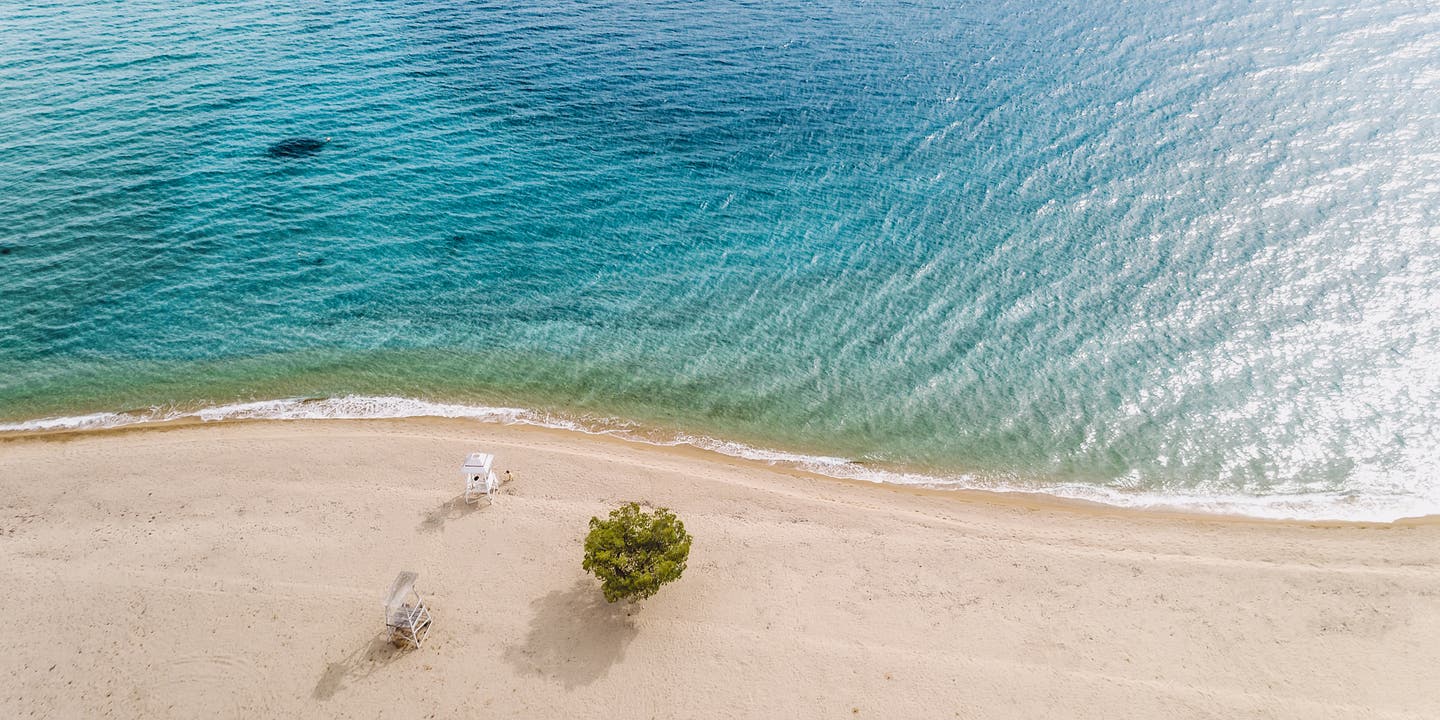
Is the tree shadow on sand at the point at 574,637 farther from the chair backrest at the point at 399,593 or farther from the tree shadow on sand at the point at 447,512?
the tree shadow on sand at the point at 447,512

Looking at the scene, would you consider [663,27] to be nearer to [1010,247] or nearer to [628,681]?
[1010,247]

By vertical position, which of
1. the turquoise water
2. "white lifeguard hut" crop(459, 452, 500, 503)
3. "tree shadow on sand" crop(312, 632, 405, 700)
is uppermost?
the turquoise water

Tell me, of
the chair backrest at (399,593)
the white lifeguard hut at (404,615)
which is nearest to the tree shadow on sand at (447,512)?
the white lifeguard hut at (404,615)

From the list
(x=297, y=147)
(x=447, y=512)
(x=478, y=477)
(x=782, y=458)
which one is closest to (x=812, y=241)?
(x=782, y=458)

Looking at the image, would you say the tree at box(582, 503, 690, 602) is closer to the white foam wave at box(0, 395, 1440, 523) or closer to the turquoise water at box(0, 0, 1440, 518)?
the white foam wave at box(0, 395, 1440, 523)

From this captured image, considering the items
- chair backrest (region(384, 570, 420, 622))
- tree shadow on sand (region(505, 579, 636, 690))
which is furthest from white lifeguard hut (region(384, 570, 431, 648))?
tree shadow on sand (region(505, 579, 636, 690))

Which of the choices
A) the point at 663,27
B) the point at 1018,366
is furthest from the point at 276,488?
the point at 663,27
